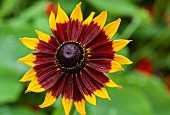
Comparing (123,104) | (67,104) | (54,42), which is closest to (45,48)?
(54,42)

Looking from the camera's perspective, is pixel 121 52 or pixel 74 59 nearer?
pixel 74 59

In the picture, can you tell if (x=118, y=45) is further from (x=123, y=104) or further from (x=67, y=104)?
(x=123, y=104)

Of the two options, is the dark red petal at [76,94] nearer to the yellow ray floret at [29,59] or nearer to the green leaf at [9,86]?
the yellow ray floret at [29,59]

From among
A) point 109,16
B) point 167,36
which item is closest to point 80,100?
point 109,16

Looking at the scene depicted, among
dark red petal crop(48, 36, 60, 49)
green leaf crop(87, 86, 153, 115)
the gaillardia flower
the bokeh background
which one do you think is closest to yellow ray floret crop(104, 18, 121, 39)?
the gaillardia flower

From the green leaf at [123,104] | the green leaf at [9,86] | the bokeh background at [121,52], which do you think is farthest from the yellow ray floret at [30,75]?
the green leaf at [9,86]

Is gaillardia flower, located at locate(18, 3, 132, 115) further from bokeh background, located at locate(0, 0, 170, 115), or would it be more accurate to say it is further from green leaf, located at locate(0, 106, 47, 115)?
green leaf, located at locate(0, 106, 47, 115)

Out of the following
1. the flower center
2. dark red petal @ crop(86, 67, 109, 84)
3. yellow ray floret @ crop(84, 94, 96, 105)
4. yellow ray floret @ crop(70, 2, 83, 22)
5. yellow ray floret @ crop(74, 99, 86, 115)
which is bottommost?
yellow ray floret @ crop(74, 99, 86, 115)
